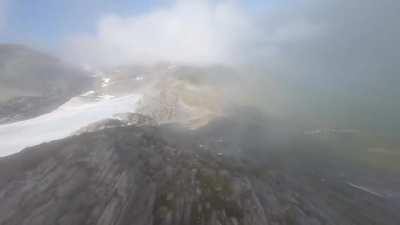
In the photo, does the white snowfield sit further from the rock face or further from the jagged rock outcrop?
the rock face

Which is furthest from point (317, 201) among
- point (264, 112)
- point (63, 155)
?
point (264, 112)

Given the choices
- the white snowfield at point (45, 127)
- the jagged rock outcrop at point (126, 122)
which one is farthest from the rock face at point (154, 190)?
the white snowfield at point (45, 127)

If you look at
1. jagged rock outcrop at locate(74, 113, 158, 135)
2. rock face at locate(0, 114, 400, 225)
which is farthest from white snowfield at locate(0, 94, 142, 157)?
rock face at locate(0, 114, 400, 225)

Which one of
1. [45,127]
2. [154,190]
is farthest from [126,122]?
[154,190]

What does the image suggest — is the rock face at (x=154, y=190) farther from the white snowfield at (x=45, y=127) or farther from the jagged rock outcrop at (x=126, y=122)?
the white snowfield at (x=45, y=127)

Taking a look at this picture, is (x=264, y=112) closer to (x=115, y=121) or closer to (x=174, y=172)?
(x=115, y=121)

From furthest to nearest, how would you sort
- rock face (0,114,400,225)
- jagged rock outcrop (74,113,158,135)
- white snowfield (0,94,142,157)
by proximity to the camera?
white snowfield (0,94,142,157), jagged rock outcrop (74,113,158,135), rock face (0,114,400,225)

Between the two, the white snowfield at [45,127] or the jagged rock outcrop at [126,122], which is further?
the white snowfield at [45,127]

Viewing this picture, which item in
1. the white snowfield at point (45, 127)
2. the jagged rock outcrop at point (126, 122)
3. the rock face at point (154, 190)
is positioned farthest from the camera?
the white snowfield at point (45, 127)

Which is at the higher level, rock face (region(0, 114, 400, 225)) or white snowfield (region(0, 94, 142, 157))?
white snowfield (region(0, 94, 142, 157))
